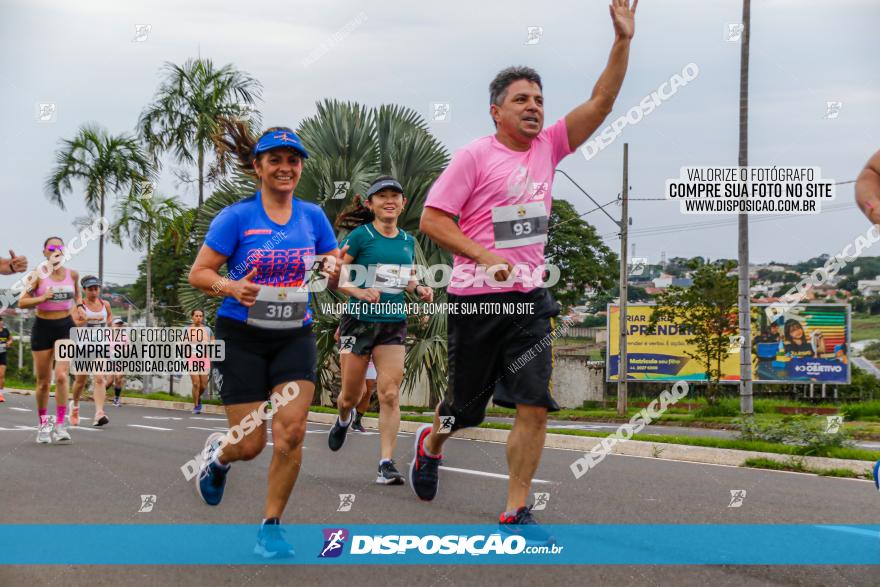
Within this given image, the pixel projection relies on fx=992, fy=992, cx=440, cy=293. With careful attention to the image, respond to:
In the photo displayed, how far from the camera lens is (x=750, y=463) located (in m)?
9.74

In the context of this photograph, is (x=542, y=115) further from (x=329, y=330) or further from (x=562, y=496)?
(x=329, y=330)

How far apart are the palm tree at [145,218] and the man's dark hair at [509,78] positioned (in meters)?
22.5

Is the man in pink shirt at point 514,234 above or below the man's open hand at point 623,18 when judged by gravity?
below

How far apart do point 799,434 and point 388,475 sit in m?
5.27

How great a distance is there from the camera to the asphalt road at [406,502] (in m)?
4.27

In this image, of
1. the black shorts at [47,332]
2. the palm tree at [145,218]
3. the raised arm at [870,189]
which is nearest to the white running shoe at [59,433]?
the black shorts at [47,332]

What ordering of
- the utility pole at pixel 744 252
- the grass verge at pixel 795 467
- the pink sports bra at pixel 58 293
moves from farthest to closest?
1. the utility pole at pixel 744 252
2. the pink sports bra at pixel 58 293
3. the grass verge at pixel 795 467

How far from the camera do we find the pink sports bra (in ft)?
34.3

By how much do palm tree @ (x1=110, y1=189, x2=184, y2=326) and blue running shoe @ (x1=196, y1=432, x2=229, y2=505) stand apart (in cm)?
2202

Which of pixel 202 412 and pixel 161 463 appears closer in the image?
pixel 161 463

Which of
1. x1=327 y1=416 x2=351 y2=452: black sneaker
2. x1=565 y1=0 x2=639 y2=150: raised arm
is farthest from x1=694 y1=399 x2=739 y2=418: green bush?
x1=565 y1=0 x2=639 y2=150: raised arm

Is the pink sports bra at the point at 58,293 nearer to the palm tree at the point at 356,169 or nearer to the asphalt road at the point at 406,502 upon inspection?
the asphalt road at the point at 406,502

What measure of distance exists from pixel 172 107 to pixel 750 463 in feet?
73.5

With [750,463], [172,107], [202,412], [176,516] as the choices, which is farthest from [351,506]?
[172,107]
